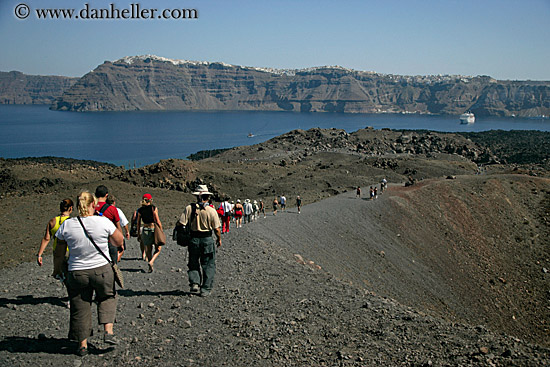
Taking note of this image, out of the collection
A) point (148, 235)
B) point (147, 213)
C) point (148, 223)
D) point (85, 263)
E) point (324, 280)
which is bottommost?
point (324, 280)

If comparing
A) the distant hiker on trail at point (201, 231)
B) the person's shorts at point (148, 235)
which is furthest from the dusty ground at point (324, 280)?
the person's shorts at point (148, 235)

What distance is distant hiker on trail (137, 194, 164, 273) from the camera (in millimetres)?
9422

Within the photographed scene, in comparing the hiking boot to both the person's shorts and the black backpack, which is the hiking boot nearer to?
the black backpack

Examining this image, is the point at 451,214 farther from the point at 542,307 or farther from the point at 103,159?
the point at 103,159

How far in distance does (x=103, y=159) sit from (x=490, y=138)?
93.6 metres

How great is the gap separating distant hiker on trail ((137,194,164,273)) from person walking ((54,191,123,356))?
347cm

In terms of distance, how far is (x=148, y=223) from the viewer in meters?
9.62

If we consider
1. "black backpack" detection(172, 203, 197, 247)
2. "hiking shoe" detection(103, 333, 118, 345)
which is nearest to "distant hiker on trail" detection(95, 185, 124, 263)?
"black backpack" detection(172, 203, 197, 247)

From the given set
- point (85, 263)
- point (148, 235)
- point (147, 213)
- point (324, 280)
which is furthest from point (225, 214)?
point (85, 263)

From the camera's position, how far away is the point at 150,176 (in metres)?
34.4

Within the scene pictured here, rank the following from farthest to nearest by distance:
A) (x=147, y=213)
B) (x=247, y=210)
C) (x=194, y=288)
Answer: (x=247, y=210)
(x=147, y=213)
(x=194, y=288)

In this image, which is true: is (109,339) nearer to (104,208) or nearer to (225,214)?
(104,208)

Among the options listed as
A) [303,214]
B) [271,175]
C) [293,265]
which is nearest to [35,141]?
[271,175]

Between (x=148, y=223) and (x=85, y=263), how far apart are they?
4.00 m
